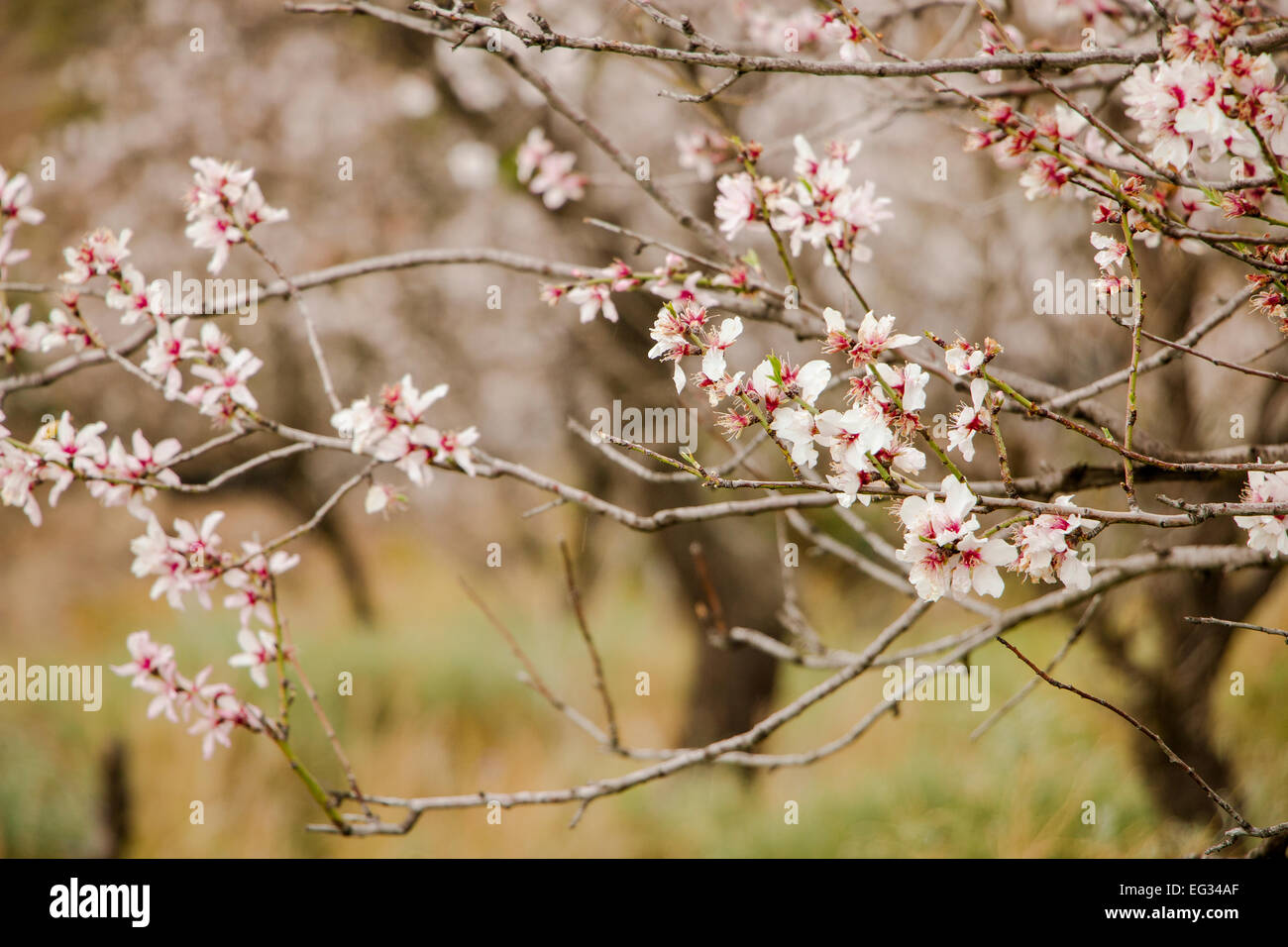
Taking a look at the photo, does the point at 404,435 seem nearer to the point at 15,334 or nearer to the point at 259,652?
the point at 259,652

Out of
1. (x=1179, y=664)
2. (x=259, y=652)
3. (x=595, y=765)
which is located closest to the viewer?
(x=259, y=652)

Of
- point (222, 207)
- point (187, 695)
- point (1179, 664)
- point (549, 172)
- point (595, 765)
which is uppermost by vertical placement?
point (549, 172)

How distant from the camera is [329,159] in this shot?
227 inches

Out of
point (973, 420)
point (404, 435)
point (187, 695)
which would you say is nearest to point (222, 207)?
point (404, 435)

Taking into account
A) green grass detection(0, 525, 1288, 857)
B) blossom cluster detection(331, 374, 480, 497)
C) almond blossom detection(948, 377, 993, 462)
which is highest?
blossom cluster detection(331, 374, 480, 497)

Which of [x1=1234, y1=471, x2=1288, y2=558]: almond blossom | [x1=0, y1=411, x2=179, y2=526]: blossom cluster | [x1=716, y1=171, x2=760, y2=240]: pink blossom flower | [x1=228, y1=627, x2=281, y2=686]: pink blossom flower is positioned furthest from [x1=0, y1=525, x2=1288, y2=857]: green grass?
[x1=1234, y1=471, x2=1288, y2=558]: almond blossom

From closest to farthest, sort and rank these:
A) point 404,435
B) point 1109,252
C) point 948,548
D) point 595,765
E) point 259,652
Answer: point 948,548 → point 1109,252 → point 404,435 → point 259,652 → point 595,765

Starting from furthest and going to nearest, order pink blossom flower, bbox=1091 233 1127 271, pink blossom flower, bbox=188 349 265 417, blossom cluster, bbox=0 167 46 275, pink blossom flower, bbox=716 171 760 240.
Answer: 1. blossom cluster, bbox=0 167 46 275
2. pink blossom flower, bbox=716 171 760 240
3. pink blossom flower, bbox=188 349 265 417
4. pink blossom flower, bbox=1091 233 1127 271

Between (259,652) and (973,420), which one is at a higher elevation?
(973,420)

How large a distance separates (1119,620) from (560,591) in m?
4.58

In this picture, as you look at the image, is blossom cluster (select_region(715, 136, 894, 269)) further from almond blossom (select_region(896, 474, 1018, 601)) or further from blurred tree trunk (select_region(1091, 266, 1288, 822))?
blurred tree trunk (select_region(1091, 266, 1288, 822))

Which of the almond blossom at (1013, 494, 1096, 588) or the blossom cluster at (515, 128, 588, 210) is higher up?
the blossom cluster at (515, 128, 588, 210)

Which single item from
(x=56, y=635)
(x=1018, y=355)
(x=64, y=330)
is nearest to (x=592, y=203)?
(x=1018, y=355)

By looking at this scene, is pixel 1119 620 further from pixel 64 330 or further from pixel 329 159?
pixel 329 159
